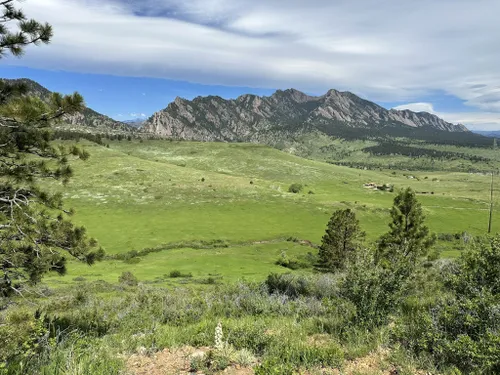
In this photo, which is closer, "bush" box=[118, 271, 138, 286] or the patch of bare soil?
the patch of bare soil

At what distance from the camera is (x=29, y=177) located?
10219 millimetres

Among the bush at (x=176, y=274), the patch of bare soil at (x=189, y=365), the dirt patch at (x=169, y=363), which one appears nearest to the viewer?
the patch of bare soil at (x=189, y=365)

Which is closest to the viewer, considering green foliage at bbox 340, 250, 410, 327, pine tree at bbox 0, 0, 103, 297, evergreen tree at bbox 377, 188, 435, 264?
green foliage at bbox 340, 250, 410, 327

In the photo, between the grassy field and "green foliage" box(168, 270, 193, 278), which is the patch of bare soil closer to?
the grassy field

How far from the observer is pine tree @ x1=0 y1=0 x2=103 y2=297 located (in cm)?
902

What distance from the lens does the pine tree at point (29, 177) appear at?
355 inches

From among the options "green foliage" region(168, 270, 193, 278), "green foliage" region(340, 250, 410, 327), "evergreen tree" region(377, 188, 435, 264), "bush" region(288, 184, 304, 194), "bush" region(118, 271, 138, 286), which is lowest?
"green foliage" region(168, 270, 193, 278)

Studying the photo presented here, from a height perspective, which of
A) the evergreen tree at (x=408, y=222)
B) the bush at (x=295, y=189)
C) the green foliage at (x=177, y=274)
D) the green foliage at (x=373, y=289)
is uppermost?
the green foliage at (x=373, y=289)

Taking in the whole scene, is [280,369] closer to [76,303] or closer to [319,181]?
[76,303]

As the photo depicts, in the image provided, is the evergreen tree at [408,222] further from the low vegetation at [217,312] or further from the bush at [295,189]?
the bush at [295,189]

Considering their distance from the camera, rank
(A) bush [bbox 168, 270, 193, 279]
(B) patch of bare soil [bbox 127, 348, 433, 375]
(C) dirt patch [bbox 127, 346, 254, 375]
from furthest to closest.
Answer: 1. (A) bush [bbox 168, 270, 193, 279]
2. (C) dirt patch [bbox 127, 346, 254, 375]
3. (B) patch of bare soil [bbox 127, 348, 433, 375]

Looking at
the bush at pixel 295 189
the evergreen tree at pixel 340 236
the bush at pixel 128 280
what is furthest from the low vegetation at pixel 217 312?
the bush at pixel 295 189

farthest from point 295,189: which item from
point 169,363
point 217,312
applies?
point 169,363

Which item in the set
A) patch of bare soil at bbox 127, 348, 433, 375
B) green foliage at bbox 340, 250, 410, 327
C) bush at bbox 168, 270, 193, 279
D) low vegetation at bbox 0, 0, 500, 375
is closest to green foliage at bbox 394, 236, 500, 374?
low vegetation at bbox 0, 0, 500, 375
